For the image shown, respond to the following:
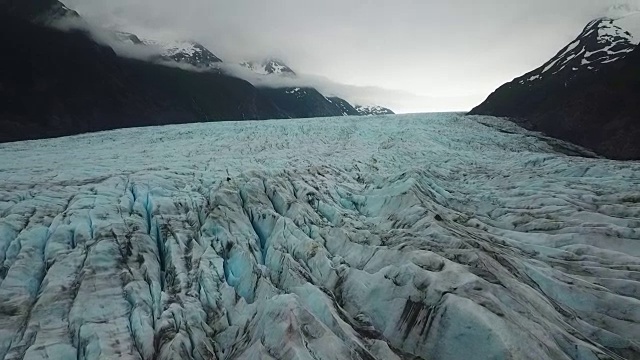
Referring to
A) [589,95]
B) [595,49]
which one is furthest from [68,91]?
[595,49]

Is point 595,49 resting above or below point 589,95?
above

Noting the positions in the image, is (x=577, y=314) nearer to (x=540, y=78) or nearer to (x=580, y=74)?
(x=580, y=74)

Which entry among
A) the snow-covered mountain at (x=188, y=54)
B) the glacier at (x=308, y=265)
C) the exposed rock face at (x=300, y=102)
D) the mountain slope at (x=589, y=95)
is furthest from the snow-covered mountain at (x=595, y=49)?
the snow-covered mountain at (x=188, y=54)

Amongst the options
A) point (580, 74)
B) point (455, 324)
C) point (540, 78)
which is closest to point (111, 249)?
point (455, 324)

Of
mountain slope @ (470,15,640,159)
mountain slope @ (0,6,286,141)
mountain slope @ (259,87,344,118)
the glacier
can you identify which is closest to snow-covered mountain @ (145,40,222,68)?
mountain slope @ (259,87,344,118)

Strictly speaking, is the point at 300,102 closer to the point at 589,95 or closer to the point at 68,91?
the point at 68,91
